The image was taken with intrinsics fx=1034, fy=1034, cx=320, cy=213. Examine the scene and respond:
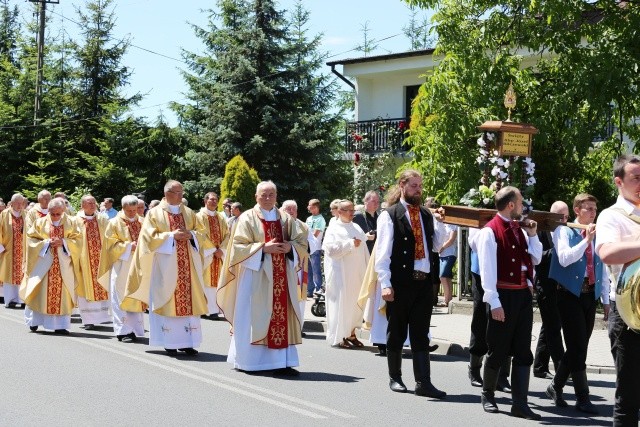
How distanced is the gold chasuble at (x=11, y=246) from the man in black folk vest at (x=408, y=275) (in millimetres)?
10926

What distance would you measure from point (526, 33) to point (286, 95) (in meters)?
17.3

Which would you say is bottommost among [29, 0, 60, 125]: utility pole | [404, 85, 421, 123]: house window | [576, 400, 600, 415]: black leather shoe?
[576, 400, 600, 415]: black leather shoe

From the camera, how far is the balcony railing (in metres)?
31.5

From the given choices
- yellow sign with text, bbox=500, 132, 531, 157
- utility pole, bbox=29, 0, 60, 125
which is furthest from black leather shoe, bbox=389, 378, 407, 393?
utility pole, bbox=29, 0, 60, 125

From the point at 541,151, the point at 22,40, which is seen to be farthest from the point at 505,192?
the point at 22,40

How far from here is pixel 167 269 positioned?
488 inches

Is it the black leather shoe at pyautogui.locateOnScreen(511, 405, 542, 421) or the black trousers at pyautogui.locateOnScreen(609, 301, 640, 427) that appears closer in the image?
the black trousers at pyautogui.locateOnScreen(609, 301, 640, 427)

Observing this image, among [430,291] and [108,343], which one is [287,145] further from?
[430,291]

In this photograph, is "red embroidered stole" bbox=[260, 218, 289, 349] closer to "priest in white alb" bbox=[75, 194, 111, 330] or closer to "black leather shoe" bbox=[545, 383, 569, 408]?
"black leather shoe" bbox=[545, 383, 569, 408]

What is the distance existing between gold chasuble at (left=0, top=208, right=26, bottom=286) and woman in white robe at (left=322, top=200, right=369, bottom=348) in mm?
7575

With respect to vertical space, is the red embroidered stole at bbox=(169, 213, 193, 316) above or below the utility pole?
below

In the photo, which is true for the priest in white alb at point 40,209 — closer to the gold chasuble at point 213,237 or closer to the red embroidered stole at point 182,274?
the gold chasuble at point 213,237

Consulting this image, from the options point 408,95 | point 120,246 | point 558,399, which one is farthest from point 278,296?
point 408,95

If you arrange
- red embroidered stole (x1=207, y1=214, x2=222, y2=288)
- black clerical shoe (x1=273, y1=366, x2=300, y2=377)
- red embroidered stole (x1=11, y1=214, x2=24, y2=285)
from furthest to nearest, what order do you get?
red embroidered stole (x1=11, y1=214, x2=24, y2=285), red embroidered stole (x1=207, y1=214, x2=222, y2=288), black clerical shoe (x1=273, y1=366, x2=300, y2=377)
